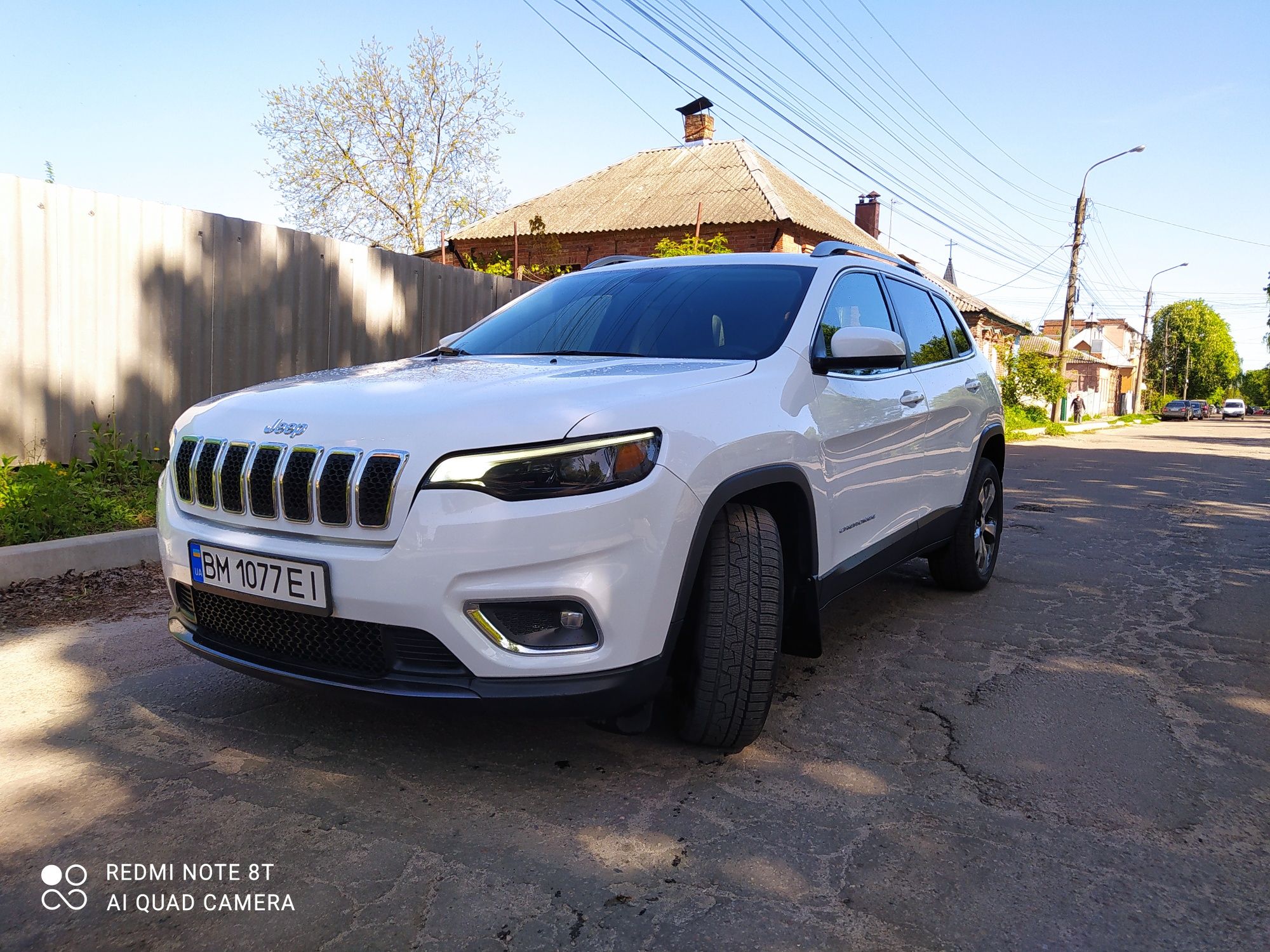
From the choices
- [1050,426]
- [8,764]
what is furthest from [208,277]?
[1050,426]

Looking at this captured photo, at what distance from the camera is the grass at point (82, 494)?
506 centimetres

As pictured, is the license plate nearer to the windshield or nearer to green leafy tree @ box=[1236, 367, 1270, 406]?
the windshield

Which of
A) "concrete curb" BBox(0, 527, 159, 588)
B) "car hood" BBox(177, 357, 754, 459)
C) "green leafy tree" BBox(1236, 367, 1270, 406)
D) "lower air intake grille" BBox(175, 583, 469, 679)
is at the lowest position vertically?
"concrete curb" BBox(0, 527, 159, 588)

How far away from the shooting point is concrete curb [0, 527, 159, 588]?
4.55 meters

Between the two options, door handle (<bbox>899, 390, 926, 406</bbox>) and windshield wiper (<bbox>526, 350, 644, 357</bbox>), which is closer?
windshield wiper (<bbox>526, 350, 644, 357</bbox>)

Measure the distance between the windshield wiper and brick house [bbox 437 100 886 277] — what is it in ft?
66.0

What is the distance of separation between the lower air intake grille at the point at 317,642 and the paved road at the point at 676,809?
0.20 metres

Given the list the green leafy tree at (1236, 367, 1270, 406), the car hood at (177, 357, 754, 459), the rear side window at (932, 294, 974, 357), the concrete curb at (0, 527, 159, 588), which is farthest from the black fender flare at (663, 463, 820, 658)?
the green leafy tree at (1236, 367, 1270, 406)

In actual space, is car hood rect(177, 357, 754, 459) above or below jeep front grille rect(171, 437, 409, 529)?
above

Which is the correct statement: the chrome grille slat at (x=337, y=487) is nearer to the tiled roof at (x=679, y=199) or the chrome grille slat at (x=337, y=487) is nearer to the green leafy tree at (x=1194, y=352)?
the tiled roof at (x=679, y=199)

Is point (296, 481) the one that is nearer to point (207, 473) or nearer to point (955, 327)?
point (207, 473)

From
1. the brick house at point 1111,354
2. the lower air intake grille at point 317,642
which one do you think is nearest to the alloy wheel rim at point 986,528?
the lower air intake grille at point 317,642

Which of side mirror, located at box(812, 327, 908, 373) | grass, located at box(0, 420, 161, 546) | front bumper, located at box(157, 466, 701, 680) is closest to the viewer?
front bumper, located at box(157, 466, 701, 680)

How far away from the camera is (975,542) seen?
5.21 meters
